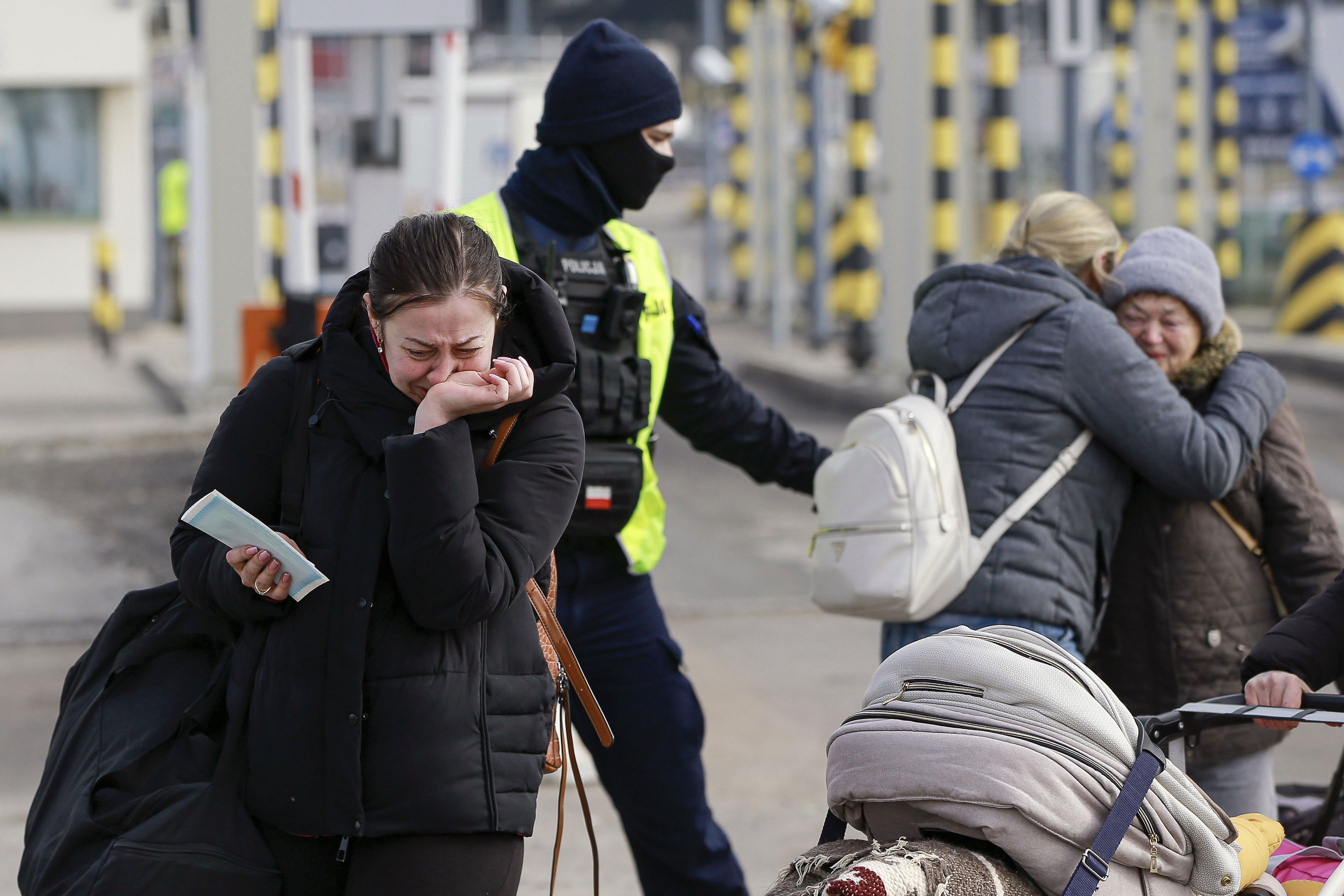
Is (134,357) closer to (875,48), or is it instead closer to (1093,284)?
(875,48)

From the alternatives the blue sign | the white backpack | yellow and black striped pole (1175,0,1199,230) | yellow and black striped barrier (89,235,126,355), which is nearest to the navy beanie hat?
the white backpack

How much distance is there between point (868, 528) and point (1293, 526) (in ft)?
2.77

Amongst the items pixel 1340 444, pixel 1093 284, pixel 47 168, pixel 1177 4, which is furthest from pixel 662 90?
pixel 47 168

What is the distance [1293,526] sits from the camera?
10.6ft

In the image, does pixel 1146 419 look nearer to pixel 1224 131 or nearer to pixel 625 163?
pixel 625 163

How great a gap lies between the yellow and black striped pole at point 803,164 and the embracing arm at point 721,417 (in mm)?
13707

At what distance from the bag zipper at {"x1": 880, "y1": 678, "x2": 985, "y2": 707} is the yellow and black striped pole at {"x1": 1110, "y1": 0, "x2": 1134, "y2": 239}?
20480mm

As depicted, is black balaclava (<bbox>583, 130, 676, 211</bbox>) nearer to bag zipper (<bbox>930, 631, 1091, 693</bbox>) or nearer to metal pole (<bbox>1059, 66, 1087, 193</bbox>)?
bag zipper (<bbox>930, 631, 1091, 693</bbox>)

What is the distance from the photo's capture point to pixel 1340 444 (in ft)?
37.2

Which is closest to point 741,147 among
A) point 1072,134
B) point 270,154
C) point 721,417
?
point 270,154

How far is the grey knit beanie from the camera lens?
3211 millimetres

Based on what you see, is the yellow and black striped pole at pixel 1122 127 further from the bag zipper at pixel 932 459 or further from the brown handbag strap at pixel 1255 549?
the bag zipper at pixel 932 459

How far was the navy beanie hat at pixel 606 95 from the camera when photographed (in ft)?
10.5

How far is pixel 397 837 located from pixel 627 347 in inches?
49.3
